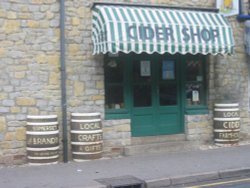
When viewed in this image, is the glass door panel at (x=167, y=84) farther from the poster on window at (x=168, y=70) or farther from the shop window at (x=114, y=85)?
the shop window at (x=114, y=85)

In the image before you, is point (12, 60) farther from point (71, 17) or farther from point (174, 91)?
point (174, 91)

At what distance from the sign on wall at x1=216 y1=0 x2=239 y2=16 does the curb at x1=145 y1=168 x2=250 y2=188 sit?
404 cm

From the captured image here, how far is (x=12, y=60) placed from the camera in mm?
10164

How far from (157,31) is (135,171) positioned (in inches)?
116

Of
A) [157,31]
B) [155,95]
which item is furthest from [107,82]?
[157,31]

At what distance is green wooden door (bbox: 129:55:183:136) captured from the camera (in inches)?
454

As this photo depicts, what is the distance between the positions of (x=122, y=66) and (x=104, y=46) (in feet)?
4.34

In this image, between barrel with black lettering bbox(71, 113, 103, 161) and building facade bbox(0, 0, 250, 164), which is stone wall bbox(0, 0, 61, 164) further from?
barrel with black lettering bbox(71, 113, 103, 161)

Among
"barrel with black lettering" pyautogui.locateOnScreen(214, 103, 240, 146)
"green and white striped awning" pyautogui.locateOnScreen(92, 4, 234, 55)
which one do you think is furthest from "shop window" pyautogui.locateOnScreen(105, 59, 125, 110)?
"barrel with black lettering" pyautogui.locateOnScreen(214, 103, 240, 146)

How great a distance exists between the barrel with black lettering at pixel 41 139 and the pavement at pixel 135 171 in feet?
0.65

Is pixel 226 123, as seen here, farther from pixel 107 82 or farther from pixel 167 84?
pixel 107 82

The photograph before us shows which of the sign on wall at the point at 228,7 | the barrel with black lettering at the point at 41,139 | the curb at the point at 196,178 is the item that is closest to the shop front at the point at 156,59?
the sign on wall at the point at 228,7

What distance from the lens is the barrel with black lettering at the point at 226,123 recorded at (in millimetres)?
12078

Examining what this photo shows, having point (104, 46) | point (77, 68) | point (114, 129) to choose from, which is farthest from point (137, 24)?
point (114, 129)
